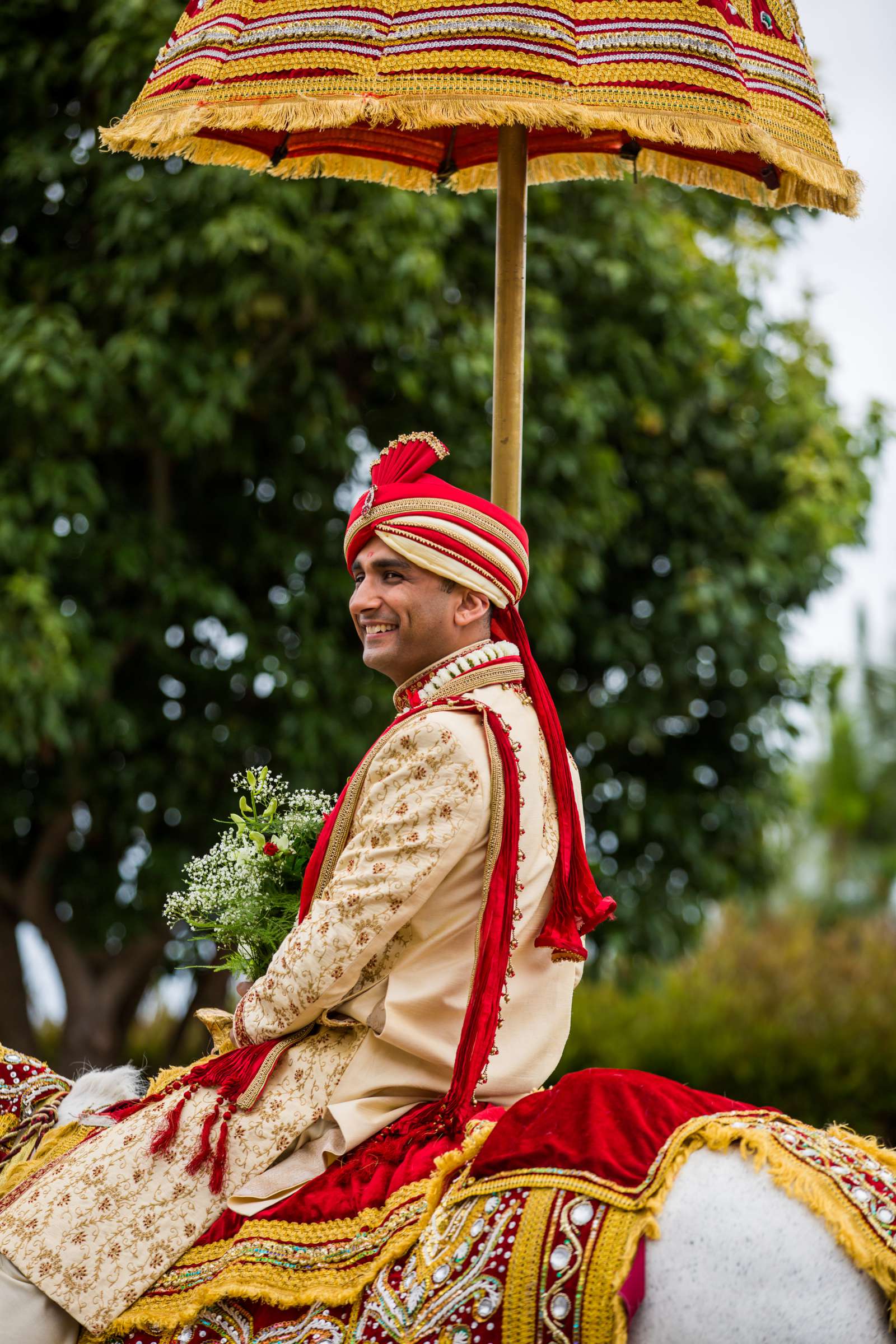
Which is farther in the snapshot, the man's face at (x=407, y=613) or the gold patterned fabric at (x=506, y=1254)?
the man's face at (x=407, y=613)

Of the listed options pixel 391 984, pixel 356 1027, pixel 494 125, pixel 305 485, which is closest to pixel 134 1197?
pixel 356 1027

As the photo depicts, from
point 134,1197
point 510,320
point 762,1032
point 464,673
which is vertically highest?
point 510,320

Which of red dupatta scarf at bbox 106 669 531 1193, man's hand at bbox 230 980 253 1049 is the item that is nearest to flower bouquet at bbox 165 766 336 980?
man's hand at bbox 230 980 253 1049

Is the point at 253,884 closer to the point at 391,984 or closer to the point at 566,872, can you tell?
the point at 391,984

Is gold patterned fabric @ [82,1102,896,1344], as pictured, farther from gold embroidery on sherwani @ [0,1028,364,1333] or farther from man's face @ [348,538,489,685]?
man's face @ [348,538,489,685]

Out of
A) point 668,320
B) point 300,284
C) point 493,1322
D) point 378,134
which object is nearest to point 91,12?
point 300,284

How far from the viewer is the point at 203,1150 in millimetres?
2807

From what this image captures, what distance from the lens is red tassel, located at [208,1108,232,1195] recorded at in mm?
2803

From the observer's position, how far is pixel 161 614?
317 inches

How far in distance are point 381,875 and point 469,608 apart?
26.0 inches

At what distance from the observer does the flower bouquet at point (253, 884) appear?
10.5 feet

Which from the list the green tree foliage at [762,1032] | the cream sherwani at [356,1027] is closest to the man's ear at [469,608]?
the cream sherwani at [356,1027]

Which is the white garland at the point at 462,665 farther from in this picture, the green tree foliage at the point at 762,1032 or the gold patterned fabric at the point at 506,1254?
the green tree foliage at the point at 762,1032

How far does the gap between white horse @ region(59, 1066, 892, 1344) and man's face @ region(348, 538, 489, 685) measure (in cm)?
127
